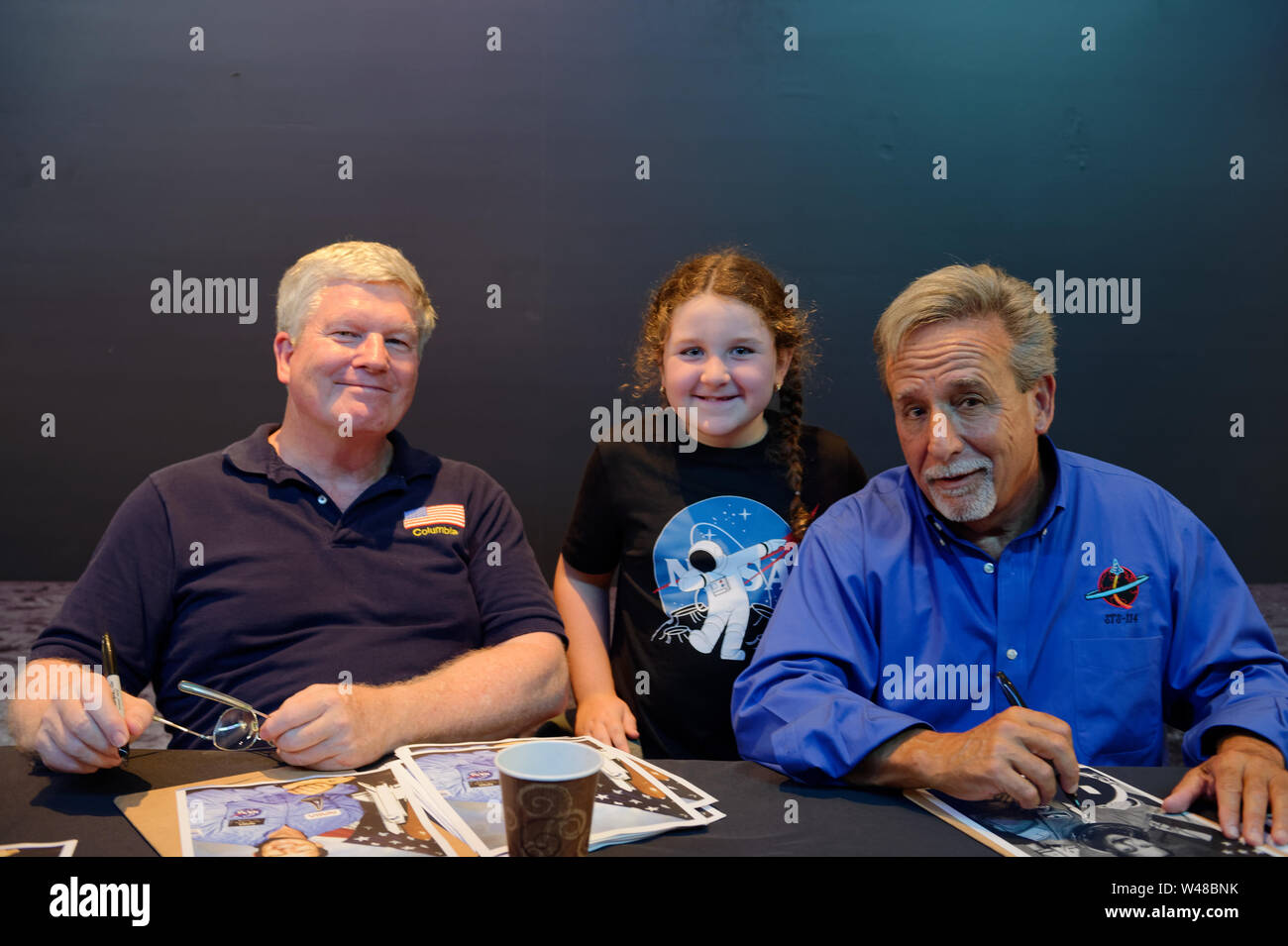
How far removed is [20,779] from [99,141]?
2816 mm

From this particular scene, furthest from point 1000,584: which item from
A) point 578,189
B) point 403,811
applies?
point 578,189

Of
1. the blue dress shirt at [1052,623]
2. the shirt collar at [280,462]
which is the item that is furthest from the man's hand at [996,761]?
the shirt collar at [280,462]

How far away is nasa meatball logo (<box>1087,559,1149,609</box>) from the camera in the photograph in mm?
1557

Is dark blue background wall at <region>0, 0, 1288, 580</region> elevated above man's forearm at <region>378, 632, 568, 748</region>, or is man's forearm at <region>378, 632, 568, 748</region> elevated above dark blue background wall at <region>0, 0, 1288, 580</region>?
dark blue background wall at <region>0, 0, 1288, 580</region>

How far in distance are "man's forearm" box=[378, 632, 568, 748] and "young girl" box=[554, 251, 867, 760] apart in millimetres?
202

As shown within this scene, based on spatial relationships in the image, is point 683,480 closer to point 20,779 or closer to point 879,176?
point 20,779

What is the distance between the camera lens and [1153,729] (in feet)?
5.09

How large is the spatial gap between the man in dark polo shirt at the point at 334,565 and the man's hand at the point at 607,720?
0.47 feet

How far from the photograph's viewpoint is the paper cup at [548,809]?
867 mm

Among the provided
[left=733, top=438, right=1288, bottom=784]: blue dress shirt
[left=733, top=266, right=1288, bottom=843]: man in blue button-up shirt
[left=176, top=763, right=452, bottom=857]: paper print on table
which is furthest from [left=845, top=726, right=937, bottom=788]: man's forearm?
[left=176, top=763, right=452, bottom=857]: paper print on table

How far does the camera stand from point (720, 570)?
1.99 meters

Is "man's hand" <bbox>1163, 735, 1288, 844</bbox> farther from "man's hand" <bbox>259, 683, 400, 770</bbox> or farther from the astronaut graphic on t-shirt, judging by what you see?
"man's hand" <bbox>259, 683, 400, 770</bbox>
